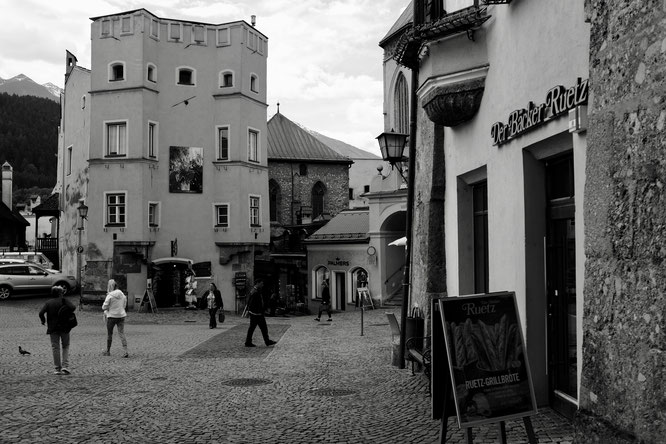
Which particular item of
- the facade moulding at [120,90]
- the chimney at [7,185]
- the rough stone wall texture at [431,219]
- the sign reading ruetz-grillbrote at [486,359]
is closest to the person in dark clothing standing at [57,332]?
the rough stone wall texture at [431,219]

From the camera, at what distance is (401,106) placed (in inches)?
1538

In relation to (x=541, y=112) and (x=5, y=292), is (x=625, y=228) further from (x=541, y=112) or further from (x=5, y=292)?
(x=5, y=292)

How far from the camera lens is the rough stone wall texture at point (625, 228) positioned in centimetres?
467

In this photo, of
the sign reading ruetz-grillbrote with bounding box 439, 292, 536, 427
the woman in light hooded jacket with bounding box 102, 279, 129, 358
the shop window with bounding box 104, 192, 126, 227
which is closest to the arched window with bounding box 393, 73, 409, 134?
the shop window with bounding box 104, 192, 126, 227

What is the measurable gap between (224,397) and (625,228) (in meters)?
7.17

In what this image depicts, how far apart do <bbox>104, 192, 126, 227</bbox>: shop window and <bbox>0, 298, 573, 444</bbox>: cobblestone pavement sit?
1563cm

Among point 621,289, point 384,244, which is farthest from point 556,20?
point 384,244

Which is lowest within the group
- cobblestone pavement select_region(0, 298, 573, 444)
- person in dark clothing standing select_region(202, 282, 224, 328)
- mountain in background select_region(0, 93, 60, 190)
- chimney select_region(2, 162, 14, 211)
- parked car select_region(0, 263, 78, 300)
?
cobblestone pavement select_region(0, 298, 573, 444)

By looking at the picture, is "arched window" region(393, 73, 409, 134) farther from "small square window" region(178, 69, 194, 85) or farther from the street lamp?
the street lamp

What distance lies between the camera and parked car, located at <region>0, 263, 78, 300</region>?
116 feet

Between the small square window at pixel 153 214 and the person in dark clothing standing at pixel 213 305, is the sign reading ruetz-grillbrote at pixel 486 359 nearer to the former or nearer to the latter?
the person in dark clothing standing at pixel 213 305

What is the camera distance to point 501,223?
9.48 m

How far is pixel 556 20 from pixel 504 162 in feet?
7.29

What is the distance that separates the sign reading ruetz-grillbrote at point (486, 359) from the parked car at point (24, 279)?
109 ft
